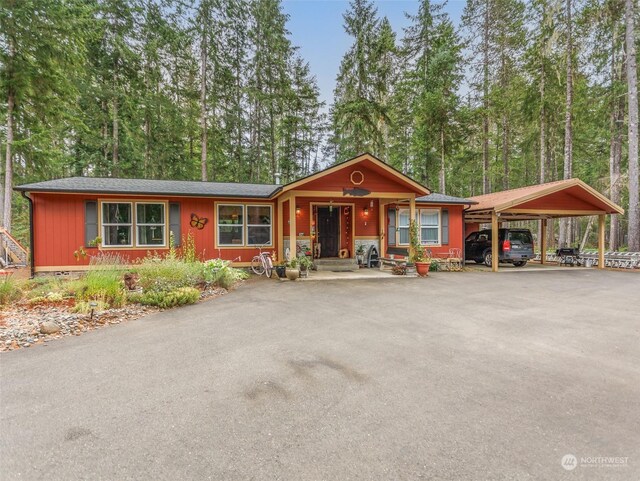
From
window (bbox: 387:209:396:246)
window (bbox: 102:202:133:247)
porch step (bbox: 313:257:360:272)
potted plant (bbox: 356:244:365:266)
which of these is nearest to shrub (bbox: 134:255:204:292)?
window (bbox: 102:202:133:247)

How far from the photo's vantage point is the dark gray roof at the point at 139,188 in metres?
9.05

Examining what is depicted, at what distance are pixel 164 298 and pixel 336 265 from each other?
22.9ft

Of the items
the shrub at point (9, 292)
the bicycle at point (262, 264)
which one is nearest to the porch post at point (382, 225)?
the bicycle at point (262, 264)

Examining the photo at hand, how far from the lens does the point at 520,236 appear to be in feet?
42.4

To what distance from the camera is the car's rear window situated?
12826 mm

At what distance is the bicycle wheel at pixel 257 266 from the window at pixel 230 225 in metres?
0.80

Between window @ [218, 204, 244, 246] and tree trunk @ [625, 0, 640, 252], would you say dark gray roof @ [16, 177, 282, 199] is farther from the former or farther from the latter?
tree trunk @ [625, 0, 640, 252]

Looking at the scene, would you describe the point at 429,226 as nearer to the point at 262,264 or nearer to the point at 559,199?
the point at 559,199

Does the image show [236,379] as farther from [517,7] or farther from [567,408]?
[517,7]

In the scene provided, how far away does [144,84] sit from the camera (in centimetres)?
1683

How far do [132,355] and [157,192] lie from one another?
737 centimetres

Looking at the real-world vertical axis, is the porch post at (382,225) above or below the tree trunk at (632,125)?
below

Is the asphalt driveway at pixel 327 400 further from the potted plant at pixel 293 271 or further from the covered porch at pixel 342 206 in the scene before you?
the covered porch at pixel 342 206

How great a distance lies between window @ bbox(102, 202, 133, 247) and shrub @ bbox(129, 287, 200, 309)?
4857mm
